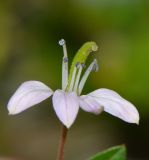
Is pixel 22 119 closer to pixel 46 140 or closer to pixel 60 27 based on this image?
pixel 46 140

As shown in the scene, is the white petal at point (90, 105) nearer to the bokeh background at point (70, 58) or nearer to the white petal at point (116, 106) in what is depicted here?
the white petal at point (116, 106)

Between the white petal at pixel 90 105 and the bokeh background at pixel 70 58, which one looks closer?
the white petal at pixel 90 105

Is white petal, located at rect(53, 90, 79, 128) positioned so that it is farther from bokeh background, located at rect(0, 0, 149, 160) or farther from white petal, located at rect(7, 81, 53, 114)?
bokeh background, located at rect(0, 0, 149, 160)

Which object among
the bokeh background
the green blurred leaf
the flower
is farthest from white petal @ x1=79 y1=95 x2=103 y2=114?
the bokeh background

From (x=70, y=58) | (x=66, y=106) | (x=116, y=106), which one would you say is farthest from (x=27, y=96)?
(x=70, y=58)

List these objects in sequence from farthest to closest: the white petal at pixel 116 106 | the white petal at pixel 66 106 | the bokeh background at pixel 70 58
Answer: the bokeh background at pixel 70 58, the white petal at pixel 116 106, the white petal at pixel 66 106

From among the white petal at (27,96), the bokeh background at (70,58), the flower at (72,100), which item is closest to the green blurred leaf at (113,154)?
the flower at (72,100)

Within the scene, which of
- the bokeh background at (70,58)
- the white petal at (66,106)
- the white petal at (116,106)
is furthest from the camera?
the bokeh background at (70,58)
